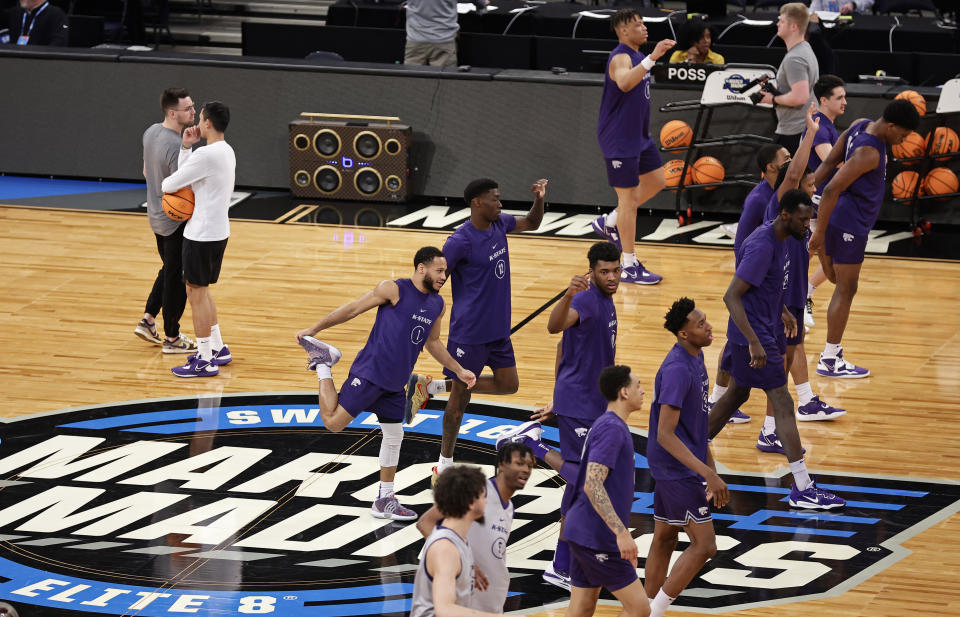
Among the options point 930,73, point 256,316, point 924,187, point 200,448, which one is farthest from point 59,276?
point 930,73

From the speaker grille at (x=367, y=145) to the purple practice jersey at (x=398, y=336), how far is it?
294 inches

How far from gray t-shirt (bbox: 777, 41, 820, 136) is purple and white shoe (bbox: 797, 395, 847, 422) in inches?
153

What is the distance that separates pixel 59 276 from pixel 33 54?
436 cm

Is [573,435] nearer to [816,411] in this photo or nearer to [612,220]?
[816,411]

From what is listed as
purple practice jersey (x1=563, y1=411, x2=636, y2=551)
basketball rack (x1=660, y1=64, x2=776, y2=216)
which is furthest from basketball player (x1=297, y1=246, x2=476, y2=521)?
basketball rack (x1=660, y1=64, x2=776, y2=216)

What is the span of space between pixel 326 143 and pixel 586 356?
8.65 metres

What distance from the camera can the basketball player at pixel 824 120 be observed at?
10.8m

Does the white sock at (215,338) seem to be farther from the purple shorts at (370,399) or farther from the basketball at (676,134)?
the basketball at (676,134)

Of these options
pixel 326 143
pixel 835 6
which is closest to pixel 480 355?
pixel 326 143

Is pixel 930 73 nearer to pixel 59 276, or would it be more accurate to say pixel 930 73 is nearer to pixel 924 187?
pixel 924 187

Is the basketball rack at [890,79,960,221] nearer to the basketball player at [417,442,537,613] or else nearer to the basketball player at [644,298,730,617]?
the basketball player at [644,298,730,617]

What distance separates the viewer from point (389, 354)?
7461 mm

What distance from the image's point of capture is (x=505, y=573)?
551 centimetres

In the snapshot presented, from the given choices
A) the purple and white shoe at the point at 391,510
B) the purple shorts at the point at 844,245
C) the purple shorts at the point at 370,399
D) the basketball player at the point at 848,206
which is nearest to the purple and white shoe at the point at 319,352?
the purple shorts at the point at 370,399
